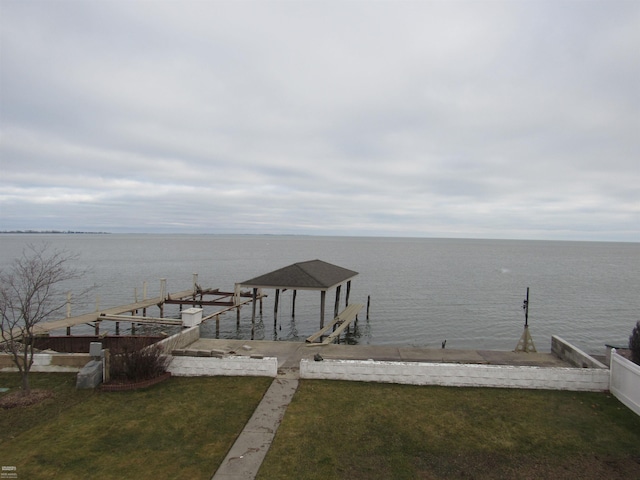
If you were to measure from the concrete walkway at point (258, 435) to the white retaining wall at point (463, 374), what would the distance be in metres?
1.23

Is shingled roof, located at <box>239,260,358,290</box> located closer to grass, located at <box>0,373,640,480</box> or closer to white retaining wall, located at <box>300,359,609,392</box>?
white retaining wall, located at <box>300,359,609,392</box>

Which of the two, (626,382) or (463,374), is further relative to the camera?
(463,374)

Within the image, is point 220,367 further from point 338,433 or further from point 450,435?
point 450,435

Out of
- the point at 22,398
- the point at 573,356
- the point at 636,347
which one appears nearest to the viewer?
the point at 22,398

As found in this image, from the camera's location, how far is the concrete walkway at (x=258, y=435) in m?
7.93

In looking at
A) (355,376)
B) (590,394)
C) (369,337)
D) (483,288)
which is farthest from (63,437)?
(483,288)

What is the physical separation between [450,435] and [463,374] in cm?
320

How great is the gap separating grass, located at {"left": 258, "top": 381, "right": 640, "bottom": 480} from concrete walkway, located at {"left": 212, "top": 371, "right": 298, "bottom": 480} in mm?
263

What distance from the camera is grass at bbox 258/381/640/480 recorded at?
26.4 feet

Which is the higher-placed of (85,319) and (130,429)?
(130,429)

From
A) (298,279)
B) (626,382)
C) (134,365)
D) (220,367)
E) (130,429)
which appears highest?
(298,279)

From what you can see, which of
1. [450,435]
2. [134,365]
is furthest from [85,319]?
[450,435]

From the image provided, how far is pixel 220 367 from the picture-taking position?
13.0 meters

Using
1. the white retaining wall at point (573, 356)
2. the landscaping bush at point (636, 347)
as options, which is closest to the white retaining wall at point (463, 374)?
the white retaining wall at point (573, 356)
